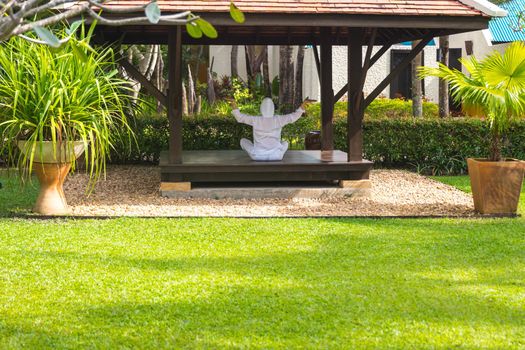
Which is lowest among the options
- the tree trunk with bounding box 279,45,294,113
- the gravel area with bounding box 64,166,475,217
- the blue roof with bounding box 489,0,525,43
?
the gravel area with bounding box 64,166,475,217

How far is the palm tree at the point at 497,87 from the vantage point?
10367mm

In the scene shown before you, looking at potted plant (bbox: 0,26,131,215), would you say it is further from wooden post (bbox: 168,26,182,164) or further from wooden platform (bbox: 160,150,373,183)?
wooden platform (bbox: 160,150,373,183)

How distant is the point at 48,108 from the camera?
9.71 m

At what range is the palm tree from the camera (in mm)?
10367

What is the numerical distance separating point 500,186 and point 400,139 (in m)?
4.92

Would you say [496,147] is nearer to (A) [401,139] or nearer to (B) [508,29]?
(A) [401,139]

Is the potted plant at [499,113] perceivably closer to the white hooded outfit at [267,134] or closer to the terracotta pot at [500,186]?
the terracotta pot at [500,186]

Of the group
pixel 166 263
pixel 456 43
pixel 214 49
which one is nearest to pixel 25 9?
pixel 166 263

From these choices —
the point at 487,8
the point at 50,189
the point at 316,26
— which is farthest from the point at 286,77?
the point at 50,189

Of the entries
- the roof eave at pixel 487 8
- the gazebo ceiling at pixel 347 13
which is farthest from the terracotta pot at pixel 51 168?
the roof eave at pixel 487 8

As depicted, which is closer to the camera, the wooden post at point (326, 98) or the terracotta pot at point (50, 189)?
the terracotta pot at point (50, 189)

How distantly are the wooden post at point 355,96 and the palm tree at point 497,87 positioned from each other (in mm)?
1349

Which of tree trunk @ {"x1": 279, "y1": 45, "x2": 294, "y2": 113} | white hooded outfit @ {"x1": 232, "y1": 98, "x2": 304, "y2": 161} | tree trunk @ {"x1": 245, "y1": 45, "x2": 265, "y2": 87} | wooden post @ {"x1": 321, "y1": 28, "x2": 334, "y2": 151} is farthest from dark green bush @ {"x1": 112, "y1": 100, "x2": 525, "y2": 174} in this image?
tree trunk @ {"x1": 245, "y1": 45, "x2": 265, "y2": 87}

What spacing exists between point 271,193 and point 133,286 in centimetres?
532
